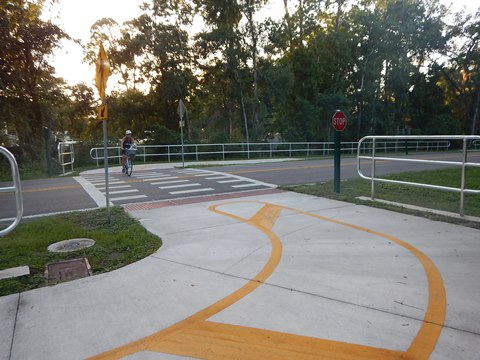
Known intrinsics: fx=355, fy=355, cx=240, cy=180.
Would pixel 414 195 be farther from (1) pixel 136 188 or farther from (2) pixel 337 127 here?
(1) pixel 136 188

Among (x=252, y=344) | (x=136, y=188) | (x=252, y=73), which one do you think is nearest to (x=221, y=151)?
(x=252, y=73)

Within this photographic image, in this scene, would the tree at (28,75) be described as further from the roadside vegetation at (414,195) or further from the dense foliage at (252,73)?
the roadside vegetation at (414,195)

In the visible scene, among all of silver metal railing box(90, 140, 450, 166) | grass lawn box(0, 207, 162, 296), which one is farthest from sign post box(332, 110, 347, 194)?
silver metal railing box(90, 140, 450, 166)

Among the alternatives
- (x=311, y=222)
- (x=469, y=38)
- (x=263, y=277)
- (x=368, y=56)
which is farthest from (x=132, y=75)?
(x=469, y=38)

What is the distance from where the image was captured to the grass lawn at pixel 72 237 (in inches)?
172

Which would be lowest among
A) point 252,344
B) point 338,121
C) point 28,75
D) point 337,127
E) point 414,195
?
point 252,344

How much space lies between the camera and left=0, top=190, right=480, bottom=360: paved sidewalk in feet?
8.81

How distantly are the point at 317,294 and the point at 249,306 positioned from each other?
70 cm

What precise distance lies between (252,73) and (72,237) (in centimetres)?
2568

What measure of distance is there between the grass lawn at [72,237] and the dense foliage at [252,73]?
45.8 ft

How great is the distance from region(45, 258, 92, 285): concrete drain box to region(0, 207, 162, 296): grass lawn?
0.07 m

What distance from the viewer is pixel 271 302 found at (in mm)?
3338

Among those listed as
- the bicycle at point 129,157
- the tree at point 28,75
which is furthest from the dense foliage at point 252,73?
the bicycle at point 129,157

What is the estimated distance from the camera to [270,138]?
34438mm
